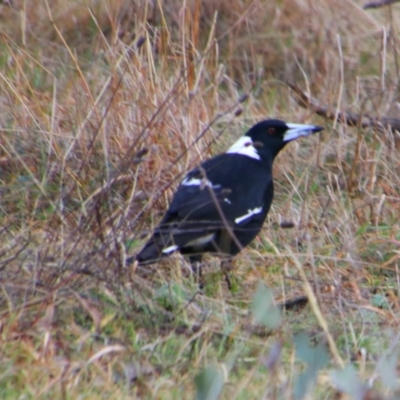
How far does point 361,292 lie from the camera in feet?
12.4

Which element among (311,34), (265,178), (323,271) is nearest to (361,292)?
(323,271)

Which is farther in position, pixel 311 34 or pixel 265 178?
pixel 311 34

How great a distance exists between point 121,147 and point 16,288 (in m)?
1.51

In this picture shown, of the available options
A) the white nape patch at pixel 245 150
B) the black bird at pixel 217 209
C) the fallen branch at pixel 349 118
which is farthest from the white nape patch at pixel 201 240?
the fallen branch at pixel 349 118

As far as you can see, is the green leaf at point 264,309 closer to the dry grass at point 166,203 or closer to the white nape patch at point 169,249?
the dry grass at point 166,203

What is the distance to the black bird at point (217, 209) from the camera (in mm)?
3609

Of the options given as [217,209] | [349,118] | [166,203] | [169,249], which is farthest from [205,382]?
[349,118]

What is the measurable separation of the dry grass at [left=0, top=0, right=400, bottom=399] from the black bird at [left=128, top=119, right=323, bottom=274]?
0.09m

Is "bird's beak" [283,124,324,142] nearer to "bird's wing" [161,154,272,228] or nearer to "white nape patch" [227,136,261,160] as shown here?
"white nape patch" [227,136,261,160]

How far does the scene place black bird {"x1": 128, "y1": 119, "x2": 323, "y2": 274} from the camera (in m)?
3.61

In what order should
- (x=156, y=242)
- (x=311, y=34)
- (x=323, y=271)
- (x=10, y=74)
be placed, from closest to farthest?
(x=156, y=242), (x=323, y=271), (x=10, y=74), (x=311, y=34)

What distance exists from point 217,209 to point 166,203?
570 millimetres

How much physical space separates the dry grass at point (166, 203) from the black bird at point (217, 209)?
0.09 m

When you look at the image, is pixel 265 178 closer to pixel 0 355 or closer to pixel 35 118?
pixel 35 118
